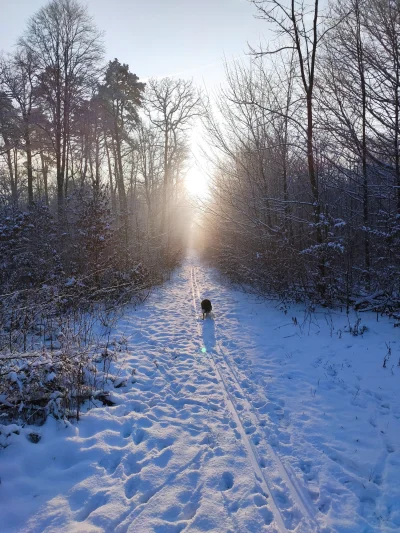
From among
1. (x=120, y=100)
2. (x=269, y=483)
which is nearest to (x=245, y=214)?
(x=269, y=483)

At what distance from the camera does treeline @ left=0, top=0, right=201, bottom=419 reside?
13.4 ft

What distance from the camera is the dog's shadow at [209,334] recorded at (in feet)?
22.2

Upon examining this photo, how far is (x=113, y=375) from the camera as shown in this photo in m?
4.92

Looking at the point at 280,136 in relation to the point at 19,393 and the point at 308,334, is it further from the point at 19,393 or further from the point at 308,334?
the point at 19,393

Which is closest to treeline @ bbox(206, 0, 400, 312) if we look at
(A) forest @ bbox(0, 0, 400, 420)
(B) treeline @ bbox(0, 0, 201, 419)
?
(A) forest @ bbox(0, 0, 400, 420)

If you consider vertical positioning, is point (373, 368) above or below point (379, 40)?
below

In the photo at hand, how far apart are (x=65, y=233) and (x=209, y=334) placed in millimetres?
7631

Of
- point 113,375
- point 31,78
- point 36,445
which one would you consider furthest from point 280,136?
point 31,78

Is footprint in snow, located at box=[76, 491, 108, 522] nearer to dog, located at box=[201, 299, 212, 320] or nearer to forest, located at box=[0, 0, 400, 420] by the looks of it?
forest, located at box=[0, 0, 400, 420]

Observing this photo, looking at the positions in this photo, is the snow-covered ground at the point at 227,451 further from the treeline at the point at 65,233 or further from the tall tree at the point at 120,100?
the tall tree at the point at 120,100

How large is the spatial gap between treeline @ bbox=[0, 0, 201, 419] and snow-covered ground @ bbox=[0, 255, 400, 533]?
0.77 meters

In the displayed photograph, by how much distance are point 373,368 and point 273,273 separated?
17.3 ft

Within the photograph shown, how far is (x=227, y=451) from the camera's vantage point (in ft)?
10.8

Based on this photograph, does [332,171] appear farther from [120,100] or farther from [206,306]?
[120,100]
